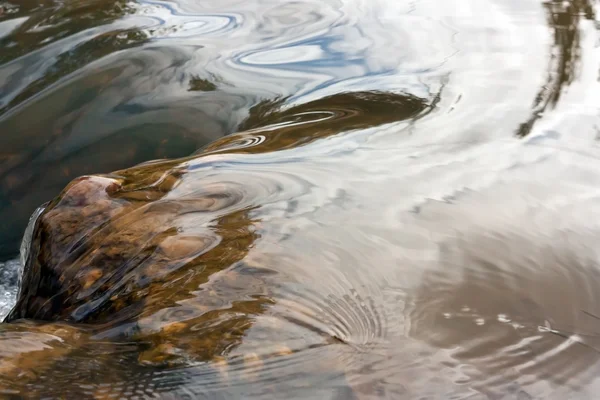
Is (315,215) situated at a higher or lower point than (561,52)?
lower

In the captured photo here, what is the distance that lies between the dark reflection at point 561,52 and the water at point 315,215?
0.06ft

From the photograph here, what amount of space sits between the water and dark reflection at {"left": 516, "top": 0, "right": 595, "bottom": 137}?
0.06ft

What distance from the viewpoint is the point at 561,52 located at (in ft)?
10.6

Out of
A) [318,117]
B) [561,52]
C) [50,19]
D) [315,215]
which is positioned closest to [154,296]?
[315,215]

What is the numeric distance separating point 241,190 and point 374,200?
0.45 meters

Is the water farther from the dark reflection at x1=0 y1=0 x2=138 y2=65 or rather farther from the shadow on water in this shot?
the dark reflection at x1=0 y1=0 x2=138 y2=65

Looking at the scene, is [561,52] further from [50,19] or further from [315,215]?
[50,19]

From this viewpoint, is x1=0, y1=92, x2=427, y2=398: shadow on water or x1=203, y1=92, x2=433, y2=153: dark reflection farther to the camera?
x1=203, y1=92, x2=433, y2=153: dark reflection

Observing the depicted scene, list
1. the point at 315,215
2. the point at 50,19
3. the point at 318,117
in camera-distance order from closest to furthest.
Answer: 1. the point at 315,215
2. the point at 318,117
3. the point at 50,19

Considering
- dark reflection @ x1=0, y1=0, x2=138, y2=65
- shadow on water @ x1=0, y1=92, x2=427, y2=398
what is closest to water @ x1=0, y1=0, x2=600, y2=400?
shadow on water @ x1=0, y1=92, x2=427, y2=398

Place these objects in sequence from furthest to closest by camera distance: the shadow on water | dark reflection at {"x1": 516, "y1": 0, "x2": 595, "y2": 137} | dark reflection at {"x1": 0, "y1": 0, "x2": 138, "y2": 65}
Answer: dark reflection at {"x1": 0, "y1": 0, "x2": 138, "y2": 65}
dark reflection at {"x1": 516, "y1": 0, "x2": 595, "y2": 137}
the shadow on water

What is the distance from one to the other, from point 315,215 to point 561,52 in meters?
2.12

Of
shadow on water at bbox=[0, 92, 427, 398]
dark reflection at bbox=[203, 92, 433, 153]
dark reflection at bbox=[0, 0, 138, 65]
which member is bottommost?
shadow on water at bbox=[0, 92, 427, 398]

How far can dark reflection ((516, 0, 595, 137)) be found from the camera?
2.68m
